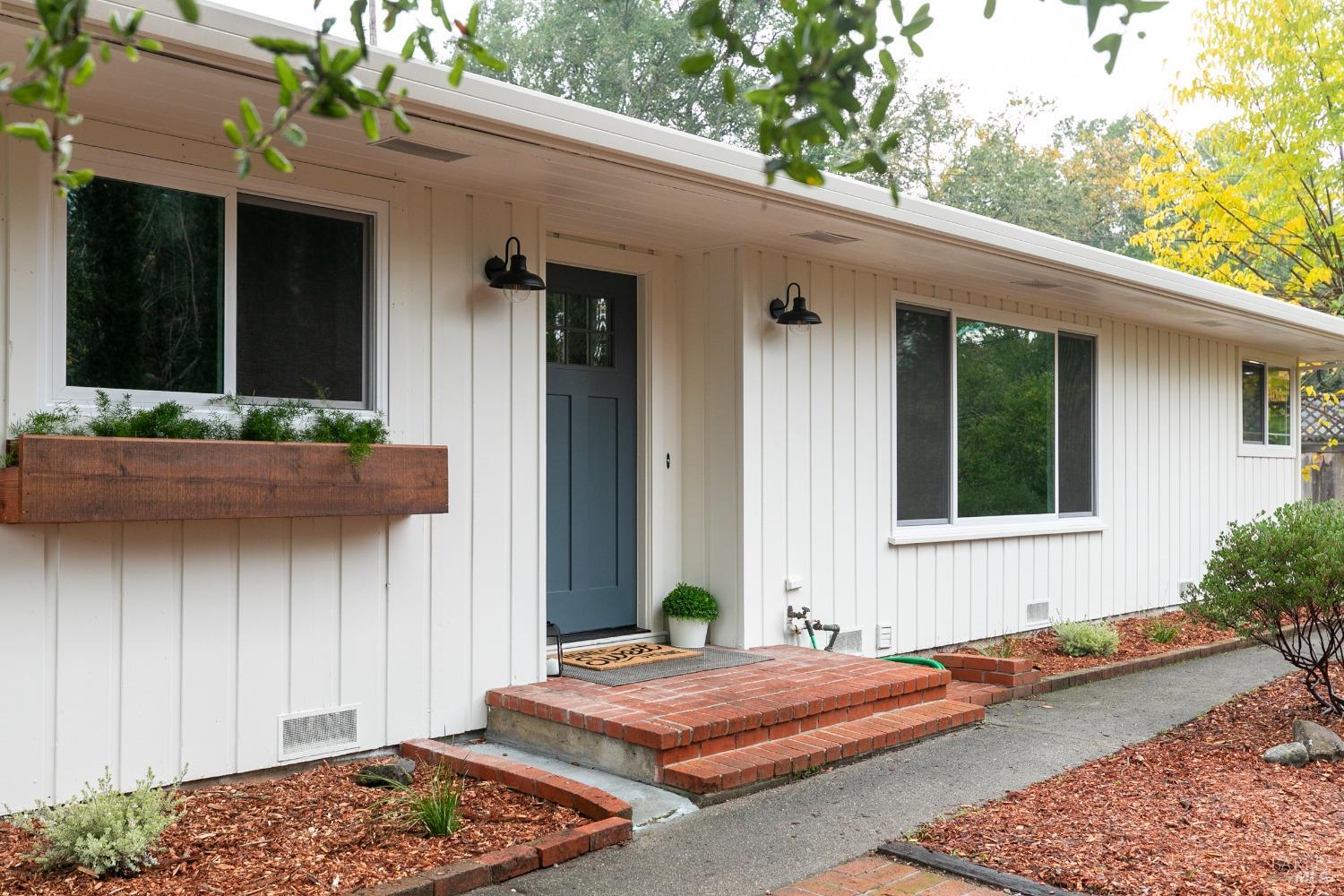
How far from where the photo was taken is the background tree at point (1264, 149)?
1105cm

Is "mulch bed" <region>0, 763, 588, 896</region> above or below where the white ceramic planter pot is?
below

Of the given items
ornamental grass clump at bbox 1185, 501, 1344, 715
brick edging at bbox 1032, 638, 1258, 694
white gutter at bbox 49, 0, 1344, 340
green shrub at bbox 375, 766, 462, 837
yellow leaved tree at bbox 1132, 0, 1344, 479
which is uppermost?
yellow leaved tree at bbox 1132, 0, 1344, 479

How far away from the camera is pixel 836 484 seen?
6.93 m

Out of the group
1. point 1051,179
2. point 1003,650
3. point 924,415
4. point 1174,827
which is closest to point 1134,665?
point 1003,650

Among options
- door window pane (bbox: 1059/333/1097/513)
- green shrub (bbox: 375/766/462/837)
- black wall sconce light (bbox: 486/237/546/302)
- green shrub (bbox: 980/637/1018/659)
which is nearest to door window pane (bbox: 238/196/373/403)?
black wall sconce light (bbox: 486/237/546/302)

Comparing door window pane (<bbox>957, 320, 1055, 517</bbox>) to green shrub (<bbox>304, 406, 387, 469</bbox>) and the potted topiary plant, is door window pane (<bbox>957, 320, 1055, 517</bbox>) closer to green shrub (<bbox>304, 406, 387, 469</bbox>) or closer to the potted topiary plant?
the potted topiary plant

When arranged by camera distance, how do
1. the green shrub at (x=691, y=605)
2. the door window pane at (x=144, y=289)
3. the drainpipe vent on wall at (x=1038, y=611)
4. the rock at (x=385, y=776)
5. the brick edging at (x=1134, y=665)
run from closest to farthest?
1. the door window pane at (x=144, y=289)
2. the rock at (x=385, y=776)
3. the green shrub at (x=691, y=605)
4. the brick edging at (x=1134, y=665)
5. the drainpipe vent on wall at (x=1038, y=611)

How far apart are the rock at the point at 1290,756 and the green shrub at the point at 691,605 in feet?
9.30

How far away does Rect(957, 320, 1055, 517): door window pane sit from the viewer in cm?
784

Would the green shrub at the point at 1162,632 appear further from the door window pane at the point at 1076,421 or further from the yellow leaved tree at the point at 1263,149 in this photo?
the yellow leaved tree at the point at 1263,149

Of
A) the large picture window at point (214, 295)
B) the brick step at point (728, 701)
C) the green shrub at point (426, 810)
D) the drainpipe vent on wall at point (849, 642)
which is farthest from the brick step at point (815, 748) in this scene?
the large picture window at point (214, 295)

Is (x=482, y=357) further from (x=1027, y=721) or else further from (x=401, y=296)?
(x=1027, y=721)

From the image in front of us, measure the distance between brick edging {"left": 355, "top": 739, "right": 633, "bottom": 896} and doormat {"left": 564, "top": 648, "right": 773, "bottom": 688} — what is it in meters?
0.87

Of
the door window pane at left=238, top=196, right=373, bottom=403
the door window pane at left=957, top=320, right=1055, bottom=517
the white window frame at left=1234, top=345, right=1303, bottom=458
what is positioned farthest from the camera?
the white window frame at left=1234, top=345, right=1303, bottom=458
